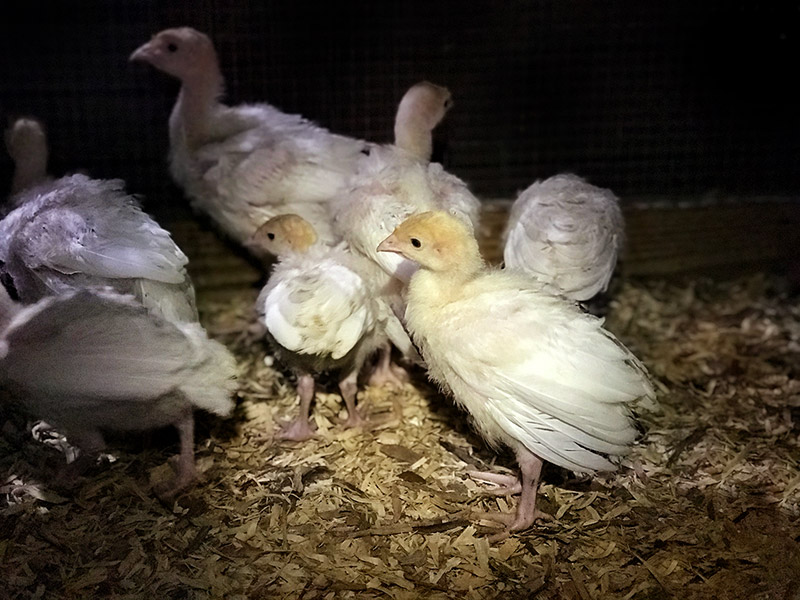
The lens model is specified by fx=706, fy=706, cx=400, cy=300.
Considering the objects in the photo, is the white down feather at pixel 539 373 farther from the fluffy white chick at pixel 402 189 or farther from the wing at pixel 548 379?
the fluffy white chick at pixel 402 189

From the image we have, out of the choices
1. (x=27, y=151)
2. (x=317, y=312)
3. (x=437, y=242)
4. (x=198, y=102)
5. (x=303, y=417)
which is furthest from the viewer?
(x=198, y=102)

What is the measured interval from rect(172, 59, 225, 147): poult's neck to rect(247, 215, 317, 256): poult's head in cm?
111

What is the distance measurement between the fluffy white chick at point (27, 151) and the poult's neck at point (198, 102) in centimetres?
77

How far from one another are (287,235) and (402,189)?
594mm

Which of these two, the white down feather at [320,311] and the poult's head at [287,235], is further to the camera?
the poult's head at [287,235]

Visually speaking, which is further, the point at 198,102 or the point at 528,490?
the point at 198,102

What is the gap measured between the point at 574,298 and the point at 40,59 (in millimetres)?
3505

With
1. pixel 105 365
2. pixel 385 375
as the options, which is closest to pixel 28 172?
pixel 105 365

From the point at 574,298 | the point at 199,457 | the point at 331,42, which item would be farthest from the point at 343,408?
the point at 331,42

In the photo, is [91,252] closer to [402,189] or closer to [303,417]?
[303,417]

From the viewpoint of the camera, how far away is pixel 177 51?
4.02 metres

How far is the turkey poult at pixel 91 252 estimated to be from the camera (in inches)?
109

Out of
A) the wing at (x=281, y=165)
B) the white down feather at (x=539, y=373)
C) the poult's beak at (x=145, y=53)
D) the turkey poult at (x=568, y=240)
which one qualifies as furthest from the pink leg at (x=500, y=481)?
the poult's beak at (x=145, y=53)

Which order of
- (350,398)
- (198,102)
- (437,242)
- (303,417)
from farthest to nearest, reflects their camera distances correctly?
1. (198,102)
2. (350,398)
3. (303,417)
4. (437,242)
